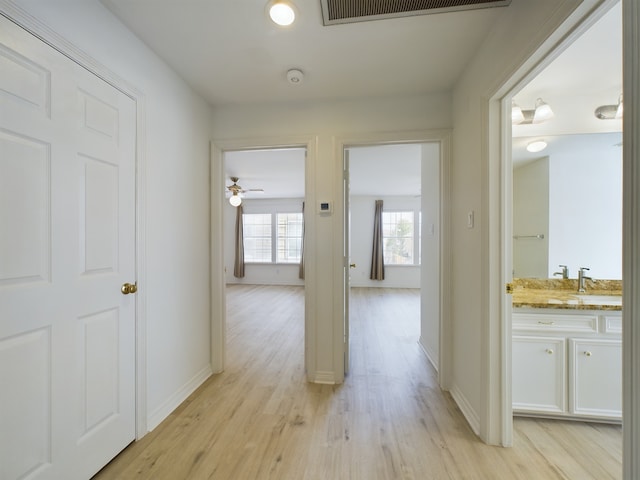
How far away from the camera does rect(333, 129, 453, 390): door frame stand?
2164mm

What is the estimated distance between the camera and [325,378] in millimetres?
2283

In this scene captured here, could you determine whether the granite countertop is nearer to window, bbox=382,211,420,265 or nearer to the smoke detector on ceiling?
the smoke detector on ceiling

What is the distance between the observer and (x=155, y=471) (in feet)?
4.53

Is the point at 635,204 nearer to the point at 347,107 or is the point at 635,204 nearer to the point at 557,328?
the point at 557,328

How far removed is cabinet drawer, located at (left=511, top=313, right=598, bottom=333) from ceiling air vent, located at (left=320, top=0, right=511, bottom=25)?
1.81m

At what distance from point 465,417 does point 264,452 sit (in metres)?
1.34

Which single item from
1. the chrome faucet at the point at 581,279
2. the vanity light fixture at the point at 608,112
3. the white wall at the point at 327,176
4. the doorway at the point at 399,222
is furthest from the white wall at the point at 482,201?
the vanity light fixture at the point at 608,112

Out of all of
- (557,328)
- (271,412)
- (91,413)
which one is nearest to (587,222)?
(557,328)

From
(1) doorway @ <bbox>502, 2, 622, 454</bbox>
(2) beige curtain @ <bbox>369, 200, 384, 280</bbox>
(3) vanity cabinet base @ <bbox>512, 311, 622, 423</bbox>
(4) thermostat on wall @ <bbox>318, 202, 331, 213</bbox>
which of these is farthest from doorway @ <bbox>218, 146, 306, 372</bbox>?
(3) vanity cabinet base @ <bbox>512, 311, 622, 423</bbox>

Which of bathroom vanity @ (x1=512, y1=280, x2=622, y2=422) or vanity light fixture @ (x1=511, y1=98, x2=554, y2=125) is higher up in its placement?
vanity light fixture @ (x1=511, y1=98, x2=554, y2=125)

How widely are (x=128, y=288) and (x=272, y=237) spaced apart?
624 cm

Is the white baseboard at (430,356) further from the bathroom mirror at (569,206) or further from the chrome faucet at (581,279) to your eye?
the chrome faucet at (581,279)

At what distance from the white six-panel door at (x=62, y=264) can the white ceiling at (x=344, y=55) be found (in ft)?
1.80

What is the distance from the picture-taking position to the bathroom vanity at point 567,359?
1.69 m
